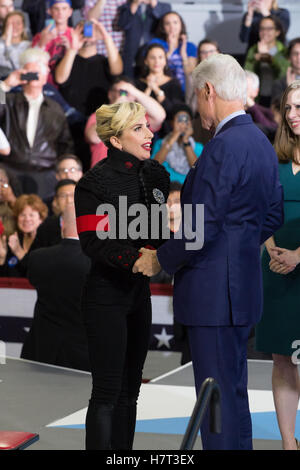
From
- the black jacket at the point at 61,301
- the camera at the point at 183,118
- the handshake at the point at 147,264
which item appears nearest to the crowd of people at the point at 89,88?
the camera at the point at 183,118

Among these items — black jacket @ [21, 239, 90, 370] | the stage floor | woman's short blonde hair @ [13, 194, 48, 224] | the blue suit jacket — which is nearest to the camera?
the blue suit jacket

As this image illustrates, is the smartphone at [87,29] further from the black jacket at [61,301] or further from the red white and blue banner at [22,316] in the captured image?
the black jacket at [61,301]

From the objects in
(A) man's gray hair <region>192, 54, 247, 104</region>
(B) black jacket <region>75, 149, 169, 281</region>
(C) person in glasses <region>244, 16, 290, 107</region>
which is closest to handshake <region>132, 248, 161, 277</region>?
(B) black jacket <region>75, 149, 169, 281</region>

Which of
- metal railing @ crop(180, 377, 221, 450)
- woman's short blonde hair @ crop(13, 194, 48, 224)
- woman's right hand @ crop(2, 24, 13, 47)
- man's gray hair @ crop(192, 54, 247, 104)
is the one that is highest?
woman's right hand @ crop(2, 24, 13, 47)

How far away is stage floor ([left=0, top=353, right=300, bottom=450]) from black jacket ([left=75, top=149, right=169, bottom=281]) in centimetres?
107

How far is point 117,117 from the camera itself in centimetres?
313

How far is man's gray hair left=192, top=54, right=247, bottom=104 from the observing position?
278 centimetres

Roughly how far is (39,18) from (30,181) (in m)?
1.94

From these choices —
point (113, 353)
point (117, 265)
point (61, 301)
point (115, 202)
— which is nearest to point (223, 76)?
point (115, 202)

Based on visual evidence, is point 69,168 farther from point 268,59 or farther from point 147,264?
point 147,264

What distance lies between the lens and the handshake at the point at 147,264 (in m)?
2.97

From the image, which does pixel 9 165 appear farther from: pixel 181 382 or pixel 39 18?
pixel 181 382

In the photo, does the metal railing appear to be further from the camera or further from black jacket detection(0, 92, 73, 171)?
black jacket detection(0, 92, 73, 171)
